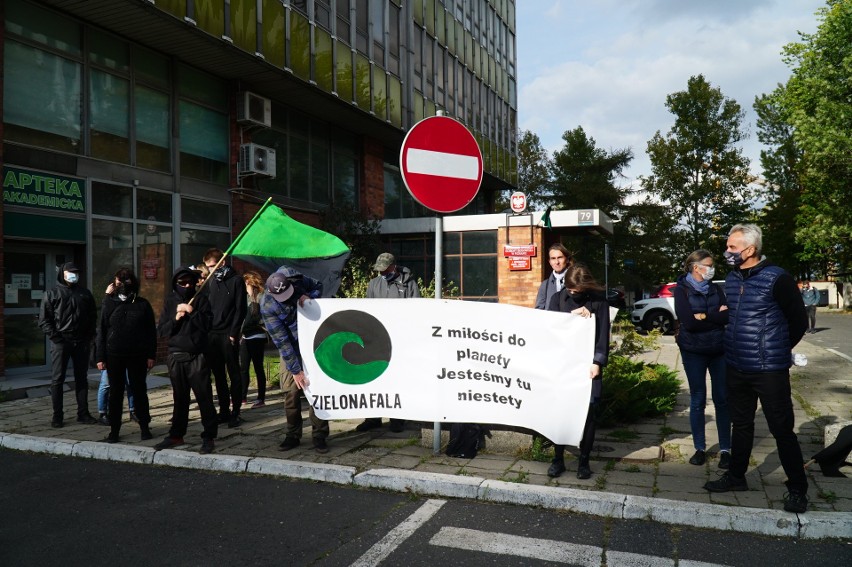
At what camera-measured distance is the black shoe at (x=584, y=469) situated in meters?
5.07

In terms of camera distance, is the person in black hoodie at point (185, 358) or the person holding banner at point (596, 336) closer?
the person holding banner at point (596, 336)

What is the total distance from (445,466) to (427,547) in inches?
59.4

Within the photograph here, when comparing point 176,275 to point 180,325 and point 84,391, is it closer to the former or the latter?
point 180,325

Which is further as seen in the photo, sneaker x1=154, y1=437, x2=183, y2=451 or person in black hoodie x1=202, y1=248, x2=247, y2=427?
person in black hoodie x1=202, y1=248, x2=247, y2=427

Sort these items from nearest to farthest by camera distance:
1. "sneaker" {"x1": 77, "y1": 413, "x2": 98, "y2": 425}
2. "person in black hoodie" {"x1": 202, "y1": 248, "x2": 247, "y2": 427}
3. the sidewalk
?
the sidewalk
"person in black hoodie" {"x1": 202, "y1": 248, "x2": 247, "y2": 427}
"sneaker" {"x1": 77, "y1": 413, "x2": 98, "y2": 425}

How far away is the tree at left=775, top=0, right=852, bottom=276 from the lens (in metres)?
27.5

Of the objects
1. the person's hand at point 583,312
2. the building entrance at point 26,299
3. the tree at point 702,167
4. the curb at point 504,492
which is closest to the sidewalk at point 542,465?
the curb at point 504,492

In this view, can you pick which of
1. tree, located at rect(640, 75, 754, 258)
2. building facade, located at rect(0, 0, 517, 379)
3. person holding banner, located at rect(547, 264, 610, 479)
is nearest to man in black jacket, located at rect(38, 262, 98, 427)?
building facade, located at rect(0, 0, 517, 379)

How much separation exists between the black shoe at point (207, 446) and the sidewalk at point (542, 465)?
0.27 feet

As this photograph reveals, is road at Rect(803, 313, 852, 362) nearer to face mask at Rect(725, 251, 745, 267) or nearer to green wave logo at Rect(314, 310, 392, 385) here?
face mask at Rect(725, 251, 745, 267)

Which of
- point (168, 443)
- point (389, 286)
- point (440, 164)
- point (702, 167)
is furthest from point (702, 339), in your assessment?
point (702, 167)

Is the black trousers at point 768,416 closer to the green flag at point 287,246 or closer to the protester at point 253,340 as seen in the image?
the green flag at point 287,246

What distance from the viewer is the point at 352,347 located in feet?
19.1

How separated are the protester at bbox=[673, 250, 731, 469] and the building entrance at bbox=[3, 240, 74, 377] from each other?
9896 mm
